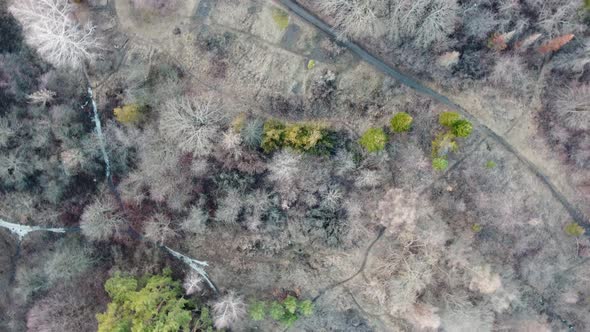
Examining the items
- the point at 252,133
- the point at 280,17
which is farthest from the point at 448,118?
the point at 280,17

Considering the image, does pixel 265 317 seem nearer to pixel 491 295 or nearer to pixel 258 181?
pixel 258 181

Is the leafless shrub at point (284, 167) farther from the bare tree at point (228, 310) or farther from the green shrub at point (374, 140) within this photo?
the bare tree at point (228, 310)

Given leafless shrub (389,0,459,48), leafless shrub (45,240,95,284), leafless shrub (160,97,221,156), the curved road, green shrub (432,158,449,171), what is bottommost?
leafless shrub (45,240,95,284)

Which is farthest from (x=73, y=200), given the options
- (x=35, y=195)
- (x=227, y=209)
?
(x=227, y=209)

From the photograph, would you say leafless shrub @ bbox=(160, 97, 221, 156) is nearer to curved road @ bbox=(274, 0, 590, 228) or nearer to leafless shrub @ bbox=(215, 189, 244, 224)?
leafless shrub @ bbox=(215, 189, 244, 224)

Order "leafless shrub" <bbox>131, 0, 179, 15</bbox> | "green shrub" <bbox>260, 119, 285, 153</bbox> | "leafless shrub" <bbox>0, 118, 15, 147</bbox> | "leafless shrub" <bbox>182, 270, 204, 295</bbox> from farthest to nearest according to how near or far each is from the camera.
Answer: "leafless shrub" <bbox>0, 118, 15, 147</bbox>, "leafless shrub" <bbox>131, 0, 179, 15</bbox>, "leafless shrub" <bbox>182, 270, 204, 295</bbox>, "green shrub" <bbox>260, 119, 285, 153</bbox>

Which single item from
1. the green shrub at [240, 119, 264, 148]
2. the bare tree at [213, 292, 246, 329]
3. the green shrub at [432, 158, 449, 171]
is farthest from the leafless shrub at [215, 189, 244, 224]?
the green shrub at [432, 158, 449, 171]

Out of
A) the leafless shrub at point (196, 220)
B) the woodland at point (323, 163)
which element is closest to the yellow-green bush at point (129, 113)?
the woodland at point (323, 163)
